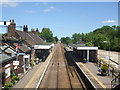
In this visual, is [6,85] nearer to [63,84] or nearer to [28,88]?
[28,88]

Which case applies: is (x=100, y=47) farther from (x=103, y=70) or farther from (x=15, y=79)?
(x=15, y=79)

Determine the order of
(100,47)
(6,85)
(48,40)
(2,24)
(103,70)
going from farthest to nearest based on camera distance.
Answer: (48,40)
(100,47)
(103,70)
(2,24)
(6,85)

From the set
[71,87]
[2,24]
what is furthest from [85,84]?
[2,24]

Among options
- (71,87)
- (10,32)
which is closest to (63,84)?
(71,87)

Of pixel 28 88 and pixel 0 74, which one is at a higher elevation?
pixel 0 74

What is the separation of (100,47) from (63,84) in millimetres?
77587

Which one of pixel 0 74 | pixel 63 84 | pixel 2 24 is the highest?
pixel 2 24

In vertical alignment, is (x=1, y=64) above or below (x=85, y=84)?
above

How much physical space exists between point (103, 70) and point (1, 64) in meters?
16.0

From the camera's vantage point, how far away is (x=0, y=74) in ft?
65.6

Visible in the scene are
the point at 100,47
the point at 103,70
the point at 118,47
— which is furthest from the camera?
the point at 100,47

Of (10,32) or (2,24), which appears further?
(10,32)

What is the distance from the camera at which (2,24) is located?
76.9ft

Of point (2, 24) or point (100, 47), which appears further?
point (100, 47)
